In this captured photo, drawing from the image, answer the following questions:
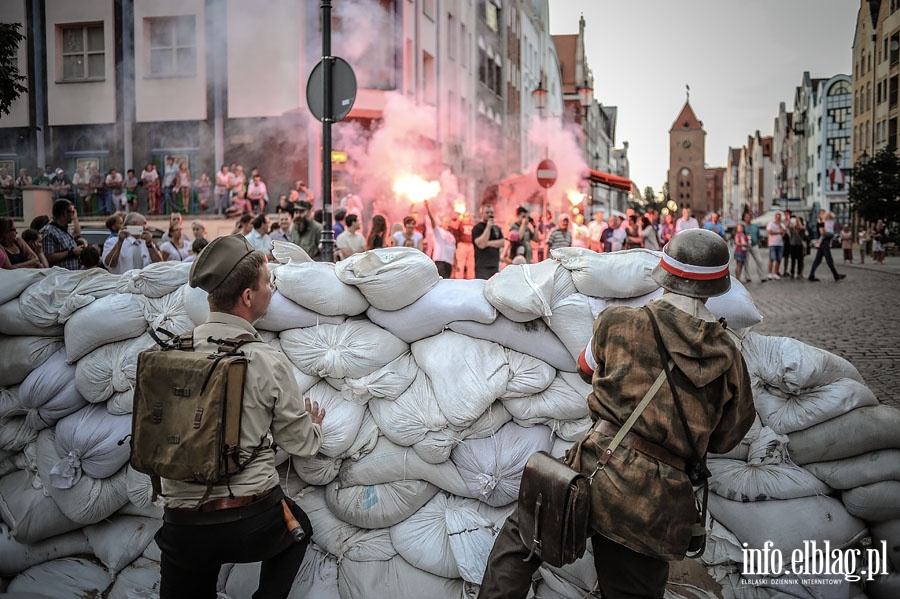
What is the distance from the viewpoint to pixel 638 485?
1956mm

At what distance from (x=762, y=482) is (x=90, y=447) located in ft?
8.89

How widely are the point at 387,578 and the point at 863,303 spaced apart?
9247mm

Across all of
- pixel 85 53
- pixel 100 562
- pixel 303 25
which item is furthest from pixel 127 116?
pixel 100 562

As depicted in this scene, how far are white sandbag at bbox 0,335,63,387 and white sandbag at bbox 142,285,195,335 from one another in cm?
50

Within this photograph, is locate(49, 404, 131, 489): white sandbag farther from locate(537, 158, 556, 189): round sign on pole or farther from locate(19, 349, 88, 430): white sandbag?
locate(537, 158, 556, 189): round sign on pole

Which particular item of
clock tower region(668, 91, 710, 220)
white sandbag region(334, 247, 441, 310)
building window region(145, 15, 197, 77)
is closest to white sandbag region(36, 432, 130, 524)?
white sandbag region(334, 247, 441, 310)

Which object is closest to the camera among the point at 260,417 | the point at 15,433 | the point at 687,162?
the point at 260,417

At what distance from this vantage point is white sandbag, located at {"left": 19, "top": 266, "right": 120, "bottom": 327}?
10.2 feet

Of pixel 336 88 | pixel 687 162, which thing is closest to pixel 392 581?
pixel 336 88

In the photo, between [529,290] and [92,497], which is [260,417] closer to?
[529,290]

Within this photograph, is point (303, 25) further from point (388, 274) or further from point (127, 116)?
point (388, 274)

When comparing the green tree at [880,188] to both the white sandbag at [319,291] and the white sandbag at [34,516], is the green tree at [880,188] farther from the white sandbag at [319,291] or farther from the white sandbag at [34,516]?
the white sandbag at [34,516]

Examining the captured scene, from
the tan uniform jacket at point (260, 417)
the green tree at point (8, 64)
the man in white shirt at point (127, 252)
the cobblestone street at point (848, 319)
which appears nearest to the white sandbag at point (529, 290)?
the tan uniform jacket at point (260, 417)

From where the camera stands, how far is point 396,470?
2797 mm
